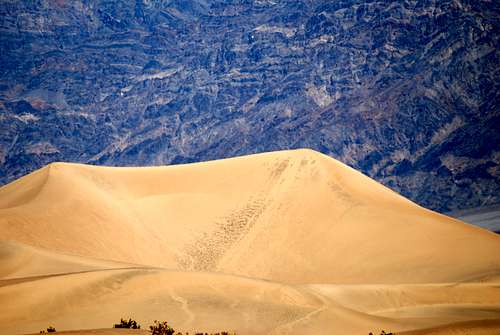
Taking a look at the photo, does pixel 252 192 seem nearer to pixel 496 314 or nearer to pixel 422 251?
pixel 422 251

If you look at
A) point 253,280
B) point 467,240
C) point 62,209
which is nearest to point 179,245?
point 62,209

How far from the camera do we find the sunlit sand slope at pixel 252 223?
59.9m

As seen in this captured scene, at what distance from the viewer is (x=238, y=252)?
6444cm

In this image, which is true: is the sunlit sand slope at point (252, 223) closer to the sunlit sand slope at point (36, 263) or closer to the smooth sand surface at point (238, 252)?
the smooth sand surface at point (238, 252)

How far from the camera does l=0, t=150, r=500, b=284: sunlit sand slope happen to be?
59.9 meters

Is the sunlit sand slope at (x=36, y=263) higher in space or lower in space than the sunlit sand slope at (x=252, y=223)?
lower

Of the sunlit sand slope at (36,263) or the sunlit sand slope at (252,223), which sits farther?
the sunlit sand slope at (252,223)

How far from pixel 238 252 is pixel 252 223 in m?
4.41

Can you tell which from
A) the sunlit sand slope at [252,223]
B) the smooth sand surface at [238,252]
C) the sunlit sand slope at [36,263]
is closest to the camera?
the smooth sand surface at [238,252]

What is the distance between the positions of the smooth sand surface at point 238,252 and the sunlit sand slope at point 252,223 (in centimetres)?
14

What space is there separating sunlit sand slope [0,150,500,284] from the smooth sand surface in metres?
0.14

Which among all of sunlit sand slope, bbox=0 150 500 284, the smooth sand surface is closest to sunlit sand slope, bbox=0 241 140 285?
the smooth sand surface

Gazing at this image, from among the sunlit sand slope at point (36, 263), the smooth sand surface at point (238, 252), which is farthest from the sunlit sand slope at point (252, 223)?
the sunlit sand slope at point (36, 263)

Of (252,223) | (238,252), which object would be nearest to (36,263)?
(238,252)
